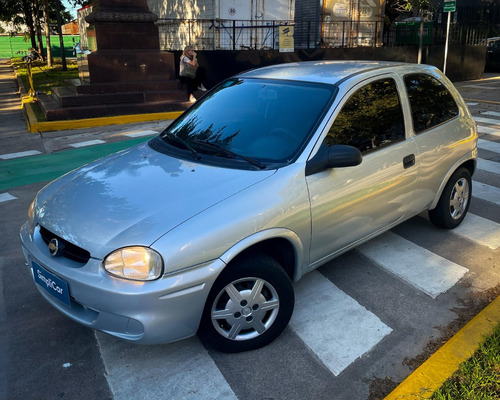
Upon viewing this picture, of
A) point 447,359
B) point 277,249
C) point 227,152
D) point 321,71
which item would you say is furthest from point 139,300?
point 321,71

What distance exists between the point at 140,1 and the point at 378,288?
11.6 metres

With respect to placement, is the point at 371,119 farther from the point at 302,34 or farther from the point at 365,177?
the point at 302,34

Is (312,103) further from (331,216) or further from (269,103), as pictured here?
(331,216)

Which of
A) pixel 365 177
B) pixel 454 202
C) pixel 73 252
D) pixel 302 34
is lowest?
pixel 454 202

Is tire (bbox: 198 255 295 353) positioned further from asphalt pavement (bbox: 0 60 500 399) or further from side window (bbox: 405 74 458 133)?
side window (bbox: 405 74 458 133)

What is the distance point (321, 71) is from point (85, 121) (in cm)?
882

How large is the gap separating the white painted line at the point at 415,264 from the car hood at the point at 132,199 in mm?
1774

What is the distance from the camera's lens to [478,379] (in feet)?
9.12

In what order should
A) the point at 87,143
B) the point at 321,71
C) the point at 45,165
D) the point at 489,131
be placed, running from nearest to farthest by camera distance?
the point at 321,71
the point at 45,165
the point at 87,143
the point at 489,131

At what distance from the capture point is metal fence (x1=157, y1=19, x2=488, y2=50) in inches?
784

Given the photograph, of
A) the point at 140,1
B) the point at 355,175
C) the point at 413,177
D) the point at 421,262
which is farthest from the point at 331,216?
the point at 140,1

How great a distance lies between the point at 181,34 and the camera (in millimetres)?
21766

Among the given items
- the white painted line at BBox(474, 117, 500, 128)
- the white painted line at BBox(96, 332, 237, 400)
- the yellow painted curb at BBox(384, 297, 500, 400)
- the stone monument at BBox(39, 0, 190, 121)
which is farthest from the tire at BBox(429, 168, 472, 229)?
the stone monument at BBox(39, 0, 190, 121)

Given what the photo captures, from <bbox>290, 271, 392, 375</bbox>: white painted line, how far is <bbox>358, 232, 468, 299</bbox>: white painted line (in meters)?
0.67
